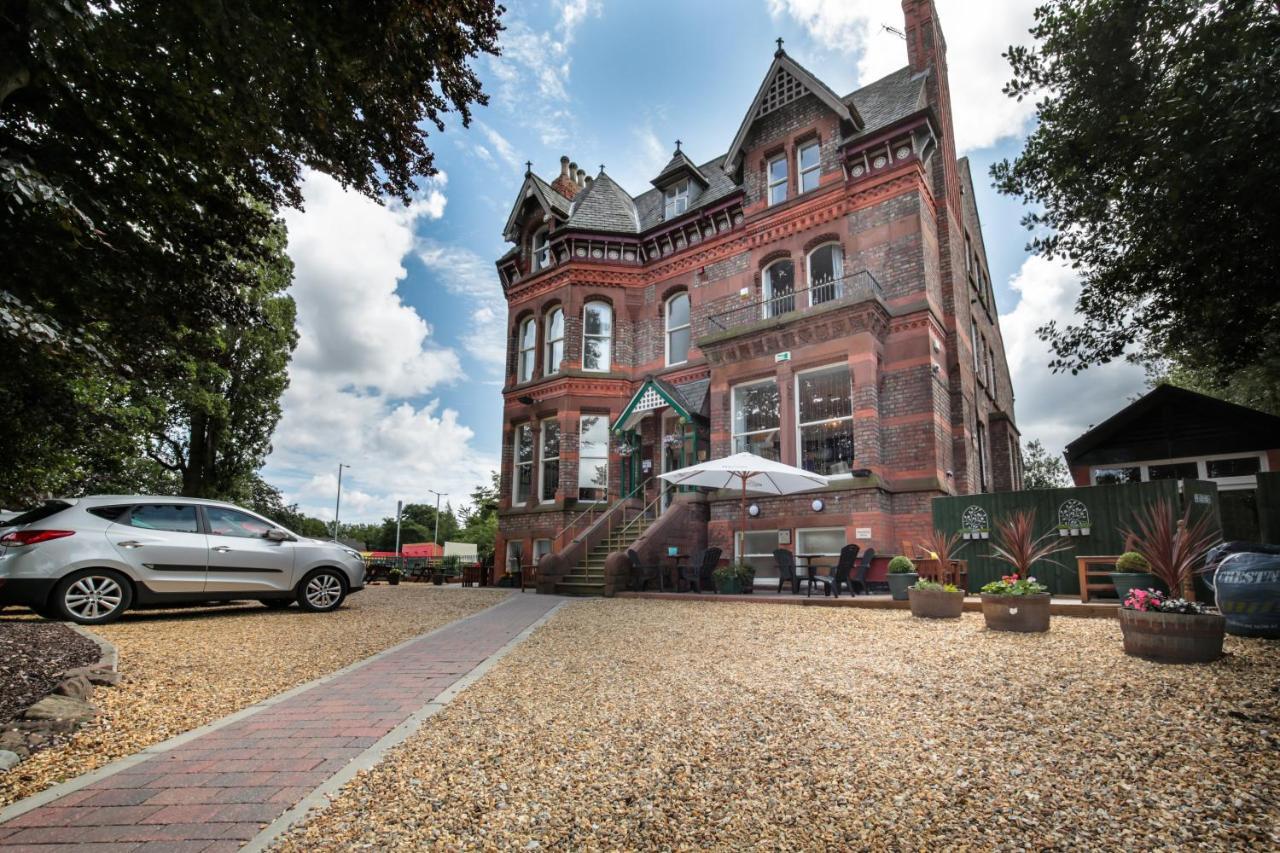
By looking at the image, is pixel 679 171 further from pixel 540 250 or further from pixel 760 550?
pixel 760 550

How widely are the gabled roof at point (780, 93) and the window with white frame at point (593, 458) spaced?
8.48 m

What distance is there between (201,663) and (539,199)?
60.6 feet

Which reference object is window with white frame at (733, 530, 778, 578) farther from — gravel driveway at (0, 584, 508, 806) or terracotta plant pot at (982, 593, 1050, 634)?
terracotta plant pot at (982, 593, 1050, 634)

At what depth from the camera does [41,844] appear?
2.42 metres

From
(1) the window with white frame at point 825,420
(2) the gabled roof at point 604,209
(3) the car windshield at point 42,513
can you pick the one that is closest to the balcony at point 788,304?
(1) the window with white frame at point 825,420

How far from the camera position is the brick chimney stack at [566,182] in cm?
2388

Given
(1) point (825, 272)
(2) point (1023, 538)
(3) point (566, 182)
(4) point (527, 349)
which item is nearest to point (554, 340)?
(4) point (527, 349)

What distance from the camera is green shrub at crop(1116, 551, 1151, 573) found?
287 inches

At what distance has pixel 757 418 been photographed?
1548 centimetres

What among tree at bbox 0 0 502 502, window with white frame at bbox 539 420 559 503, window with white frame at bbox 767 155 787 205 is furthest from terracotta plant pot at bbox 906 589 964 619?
window with white frame at bbox 539 420 559 503

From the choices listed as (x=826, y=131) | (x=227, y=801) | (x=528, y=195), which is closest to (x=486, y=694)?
(x=227, y=801)

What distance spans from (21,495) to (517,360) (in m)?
13.0

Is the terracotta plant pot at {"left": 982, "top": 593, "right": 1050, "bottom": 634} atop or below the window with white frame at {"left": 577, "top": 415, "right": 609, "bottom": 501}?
below

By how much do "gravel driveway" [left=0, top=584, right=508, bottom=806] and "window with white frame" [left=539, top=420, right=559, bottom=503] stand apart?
9.14 metres
